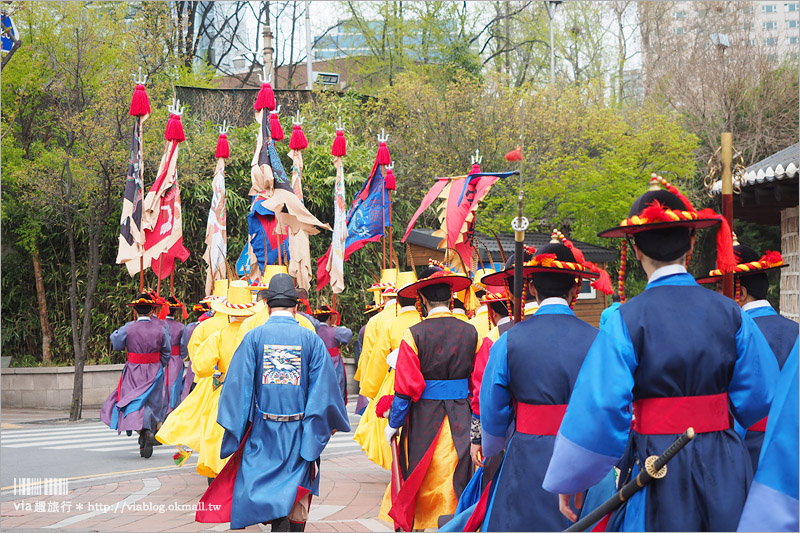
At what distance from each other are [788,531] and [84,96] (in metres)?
15.2

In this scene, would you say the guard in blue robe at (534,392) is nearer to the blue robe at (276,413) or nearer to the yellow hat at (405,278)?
the blue robe at (276,413)

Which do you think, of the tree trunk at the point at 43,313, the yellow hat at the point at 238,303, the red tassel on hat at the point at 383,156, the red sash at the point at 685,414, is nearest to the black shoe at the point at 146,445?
the yellow hat at the point at 238,303

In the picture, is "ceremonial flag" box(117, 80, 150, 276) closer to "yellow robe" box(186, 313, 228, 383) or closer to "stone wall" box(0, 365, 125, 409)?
"yellow robe" box(186, 313, 228, 383)

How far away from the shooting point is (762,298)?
5078mm

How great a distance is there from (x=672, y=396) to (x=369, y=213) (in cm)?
897

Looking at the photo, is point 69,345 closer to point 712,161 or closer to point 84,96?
point 84,96

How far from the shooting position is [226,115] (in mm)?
22219

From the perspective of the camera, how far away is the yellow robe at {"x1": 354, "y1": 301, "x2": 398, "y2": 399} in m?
7.81

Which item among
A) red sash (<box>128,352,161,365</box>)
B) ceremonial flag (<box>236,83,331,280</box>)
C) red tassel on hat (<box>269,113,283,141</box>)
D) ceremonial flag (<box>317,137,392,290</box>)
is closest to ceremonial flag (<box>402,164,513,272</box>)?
ceremonial flag (<box>236,83,331,280</box>)

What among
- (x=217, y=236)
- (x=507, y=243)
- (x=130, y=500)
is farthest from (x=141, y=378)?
(x=507, y=243)

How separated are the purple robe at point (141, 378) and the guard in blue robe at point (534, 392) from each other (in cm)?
739

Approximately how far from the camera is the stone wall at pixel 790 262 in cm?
834

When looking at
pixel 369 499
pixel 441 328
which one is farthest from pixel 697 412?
pixel 369 499

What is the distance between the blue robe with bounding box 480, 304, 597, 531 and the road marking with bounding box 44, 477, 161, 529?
409 centimetres
